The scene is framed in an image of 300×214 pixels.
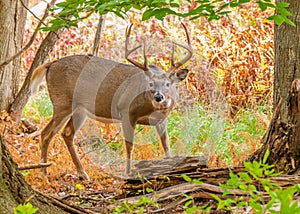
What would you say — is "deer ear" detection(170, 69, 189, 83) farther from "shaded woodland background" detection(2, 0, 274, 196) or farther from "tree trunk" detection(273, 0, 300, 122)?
"tree trunk" detection(273, 0, 300, 122)

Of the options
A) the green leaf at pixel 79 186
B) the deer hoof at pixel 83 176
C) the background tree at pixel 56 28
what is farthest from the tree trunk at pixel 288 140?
the deer hoof at pixel 83 176

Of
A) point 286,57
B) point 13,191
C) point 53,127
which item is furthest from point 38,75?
point 13,191

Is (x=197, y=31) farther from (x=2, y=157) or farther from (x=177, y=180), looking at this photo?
(x=2, y=157)

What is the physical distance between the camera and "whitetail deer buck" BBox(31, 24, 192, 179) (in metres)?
6.42

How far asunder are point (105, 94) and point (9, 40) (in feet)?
3.93

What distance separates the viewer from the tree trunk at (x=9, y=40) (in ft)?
21.7

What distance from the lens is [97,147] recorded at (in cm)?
771

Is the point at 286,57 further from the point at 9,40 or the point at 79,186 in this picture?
the point at 9,40

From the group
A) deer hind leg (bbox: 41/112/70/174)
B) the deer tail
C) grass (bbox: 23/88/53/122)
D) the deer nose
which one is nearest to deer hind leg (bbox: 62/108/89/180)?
deer hind leg (bbox: 41/112/70/174)

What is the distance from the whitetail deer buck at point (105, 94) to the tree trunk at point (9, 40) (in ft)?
1.23

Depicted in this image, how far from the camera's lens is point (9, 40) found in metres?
6.67

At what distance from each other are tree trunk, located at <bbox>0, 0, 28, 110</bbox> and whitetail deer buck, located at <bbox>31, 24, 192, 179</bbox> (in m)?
0.37

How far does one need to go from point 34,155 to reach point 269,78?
4.34 meters

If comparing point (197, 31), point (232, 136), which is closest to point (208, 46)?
point (197, 31)
